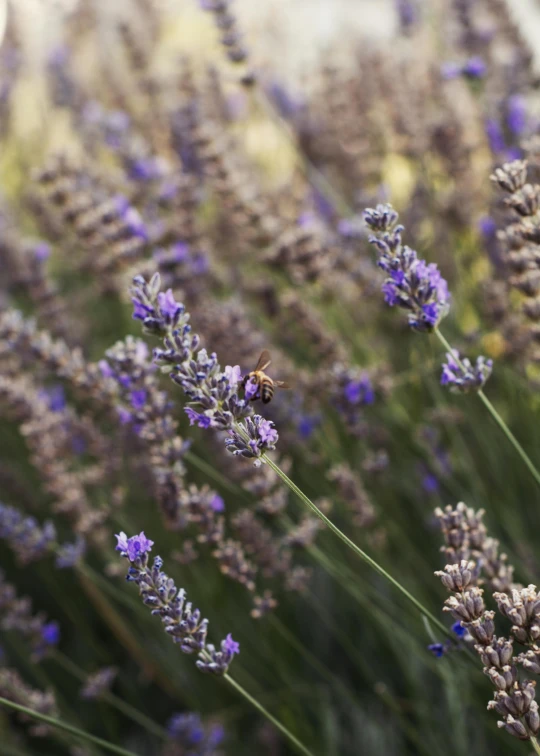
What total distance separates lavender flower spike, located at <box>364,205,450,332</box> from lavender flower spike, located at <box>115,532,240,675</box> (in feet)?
1.79

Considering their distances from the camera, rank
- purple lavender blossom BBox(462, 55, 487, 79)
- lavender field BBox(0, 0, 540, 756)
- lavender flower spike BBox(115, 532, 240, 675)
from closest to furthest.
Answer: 1. lavender flower spike BBox(115, 532, 240, 675)
2. lavender field BBox(0, 0, 540, 756)
3. purple lavender blossom BBox(462, 55, 487, 79)

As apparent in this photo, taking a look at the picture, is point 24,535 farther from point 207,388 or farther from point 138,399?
point 207,388

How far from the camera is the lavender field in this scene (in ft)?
4.68

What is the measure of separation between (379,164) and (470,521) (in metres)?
2.64

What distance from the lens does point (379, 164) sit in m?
3.76

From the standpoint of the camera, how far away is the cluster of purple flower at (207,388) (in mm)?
1183

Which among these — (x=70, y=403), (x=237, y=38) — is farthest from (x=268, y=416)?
(x=70, y=403)

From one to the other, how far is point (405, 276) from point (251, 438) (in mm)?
369

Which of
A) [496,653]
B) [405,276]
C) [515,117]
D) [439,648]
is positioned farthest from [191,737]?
[515,117]

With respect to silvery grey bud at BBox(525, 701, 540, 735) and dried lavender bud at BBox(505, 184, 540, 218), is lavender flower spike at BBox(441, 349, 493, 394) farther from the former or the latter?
silvery grey bud at BBox(525, 701, 540, 735)

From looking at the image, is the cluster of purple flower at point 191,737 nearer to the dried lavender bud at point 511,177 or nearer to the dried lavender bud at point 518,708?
the dried lavender bud at point 518,708

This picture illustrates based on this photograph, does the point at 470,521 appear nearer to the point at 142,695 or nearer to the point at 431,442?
the point at 431,442

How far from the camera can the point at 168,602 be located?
1.24 m

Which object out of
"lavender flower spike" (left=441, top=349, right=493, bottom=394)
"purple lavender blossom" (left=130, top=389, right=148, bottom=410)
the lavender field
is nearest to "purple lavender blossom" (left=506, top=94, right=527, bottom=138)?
the lavender field
